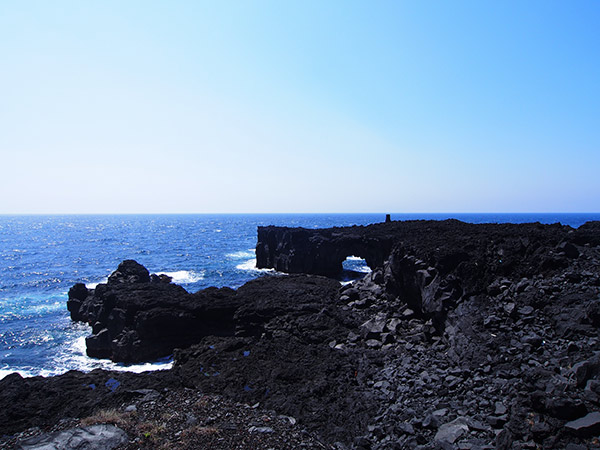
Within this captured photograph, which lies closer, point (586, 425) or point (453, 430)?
point (586, 425)

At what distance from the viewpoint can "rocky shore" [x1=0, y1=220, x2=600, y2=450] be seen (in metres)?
10.4

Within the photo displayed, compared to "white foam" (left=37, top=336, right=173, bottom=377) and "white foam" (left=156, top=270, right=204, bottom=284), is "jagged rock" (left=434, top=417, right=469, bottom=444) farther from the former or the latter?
"white foam" (left=156, top=270, right=204, bottom=284)

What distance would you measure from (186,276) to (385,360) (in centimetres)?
4471

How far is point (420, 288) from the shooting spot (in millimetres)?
22891

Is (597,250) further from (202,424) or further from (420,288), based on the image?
(202,424)

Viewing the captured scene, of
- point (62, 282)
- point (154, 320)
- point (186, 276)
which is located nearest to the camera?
point (154, 320)

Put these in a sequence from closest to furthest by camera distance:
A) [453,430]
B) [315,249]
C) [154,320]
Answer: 1. [453,430]
2. [154,320]
3. [315,249]

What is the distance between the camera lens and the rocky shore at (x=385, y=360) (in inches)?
410

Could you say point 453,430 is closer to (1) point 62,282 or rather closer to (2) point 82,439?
(2) point 82,439

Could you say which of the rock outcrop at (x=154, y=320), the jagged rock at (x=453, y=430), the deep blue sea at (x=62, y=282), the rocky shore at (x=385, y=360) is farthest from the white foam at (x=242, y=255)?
the jagged rock at (x=453, y=430)

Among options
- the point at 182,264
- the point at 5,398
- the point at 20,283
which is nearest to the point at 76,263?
the point at 20,283

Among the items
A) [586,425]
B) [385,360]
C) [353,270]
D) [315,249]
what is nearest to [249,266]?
[315,249]

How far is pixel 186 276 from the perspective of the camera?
55469mm

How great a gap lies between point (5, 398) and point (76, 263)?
206ft
